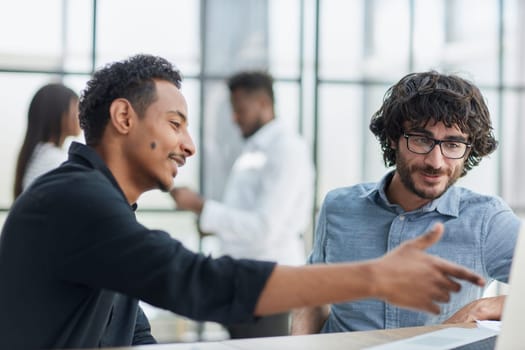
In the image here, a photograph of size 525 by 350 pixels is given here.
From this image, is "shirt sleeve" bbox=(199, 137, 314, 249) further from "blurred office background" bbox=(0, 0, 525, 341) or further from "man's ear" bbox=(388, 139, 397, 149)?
"man's ear" bbox=(388, 139, 397, 149)

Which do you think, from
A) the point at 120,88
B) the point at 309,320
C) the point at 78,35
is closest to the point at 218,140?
the point at 78,35

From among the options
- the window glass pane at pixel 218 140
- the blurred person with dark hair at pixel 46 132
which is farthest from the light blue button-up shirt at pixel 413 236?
the window glass pane at pixel 218 140

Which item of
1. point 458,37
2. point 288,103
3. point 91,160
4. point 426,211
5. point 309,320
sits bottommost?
point 309,320

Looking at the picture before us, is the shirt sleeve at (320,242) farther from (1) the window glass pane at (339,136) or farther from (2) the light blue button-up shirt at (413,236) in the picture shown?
(1) the window glass pane at (339,136)

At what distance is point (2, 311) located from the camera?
1.78m

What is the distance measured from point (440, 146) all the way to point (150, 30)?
121 inches

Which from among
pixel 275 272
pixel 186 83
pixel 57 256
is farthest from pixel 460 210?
pixel 186 83

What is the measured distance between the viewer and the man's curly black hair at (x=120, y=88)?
198 centimetres

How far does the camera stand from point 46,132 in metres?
3.77

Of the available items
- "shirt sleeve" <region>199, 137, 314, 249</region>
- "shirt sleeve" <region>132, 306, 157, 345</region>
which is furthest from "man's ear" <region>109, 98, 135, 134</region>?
"shirt sleeve" <region>199, 137, 314, 249</region>

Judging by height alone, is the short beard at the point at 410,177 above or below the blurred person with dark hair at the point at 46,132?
below

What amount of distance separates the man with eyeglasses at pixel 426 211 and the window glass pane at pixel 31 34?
114 inches

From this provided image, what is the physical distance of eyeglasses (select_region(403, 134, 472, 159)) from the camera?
7.97ft

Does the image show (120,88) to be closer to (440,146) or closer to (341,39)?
(440,146)
